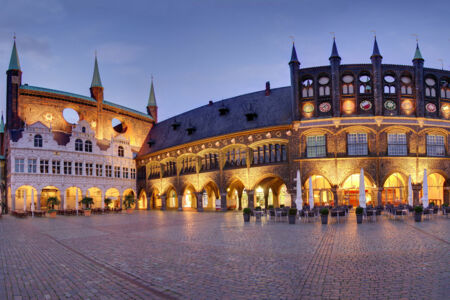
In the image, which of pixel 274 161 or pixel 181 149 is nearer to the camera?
pixel 274 161

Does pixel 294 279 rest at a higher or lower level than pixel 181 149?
lower

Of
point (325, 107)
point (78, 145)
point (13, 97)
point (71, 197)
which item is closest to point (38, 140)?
point (78, 145)

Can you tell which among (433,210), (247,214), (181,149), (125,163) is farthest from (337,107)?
(125,163)

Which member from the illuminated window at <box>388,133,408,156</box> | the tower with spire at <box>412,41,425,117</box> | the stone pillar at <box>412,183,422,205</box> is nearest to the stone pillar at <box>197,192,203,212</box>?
the illuminated window at <box>388,133,408,156</box>

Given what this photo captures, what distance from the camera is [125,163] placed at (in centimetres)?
5688

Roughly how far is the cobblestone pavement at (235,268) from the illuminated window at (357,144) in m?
18.9

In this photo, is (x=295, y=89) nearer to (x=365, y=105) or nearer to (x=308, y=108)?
(x=308, y=108)

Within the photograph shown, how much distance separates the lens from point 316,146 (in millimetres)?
35250

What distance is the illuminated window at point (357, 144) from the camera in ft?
113

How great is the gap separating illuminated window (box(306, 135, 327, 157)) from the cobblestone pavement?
19.3 m

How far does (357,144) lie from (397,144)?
12.8 feet

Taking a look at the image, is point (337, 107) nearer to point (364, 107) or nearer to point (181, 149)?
point (364, 107)

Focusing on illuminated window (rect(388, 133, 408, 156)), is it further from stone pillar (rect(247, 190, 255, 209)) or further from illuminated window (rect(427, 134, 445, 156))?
stone pillar (rect(247, 190, 255, 209))

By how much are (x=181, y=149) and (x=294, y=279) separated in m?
40.5
